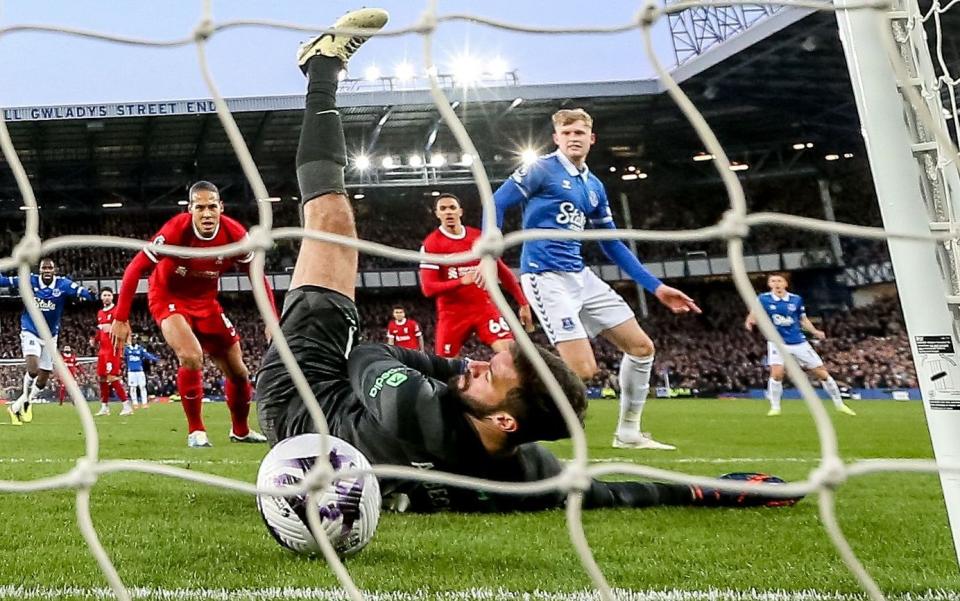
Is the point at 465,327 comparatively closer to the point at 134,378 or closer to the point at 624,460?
the point at 624,460

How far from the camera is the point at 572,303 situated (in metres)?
4.27

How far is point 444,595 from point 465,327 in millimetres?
3962

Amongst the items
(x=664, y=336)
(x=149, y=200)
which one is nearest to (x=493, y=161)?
(x=664, y=336)

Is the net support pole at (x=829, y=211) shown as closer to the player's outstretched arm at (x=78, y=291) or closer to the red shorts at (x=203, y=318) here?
the player's outstretched arm at (x=78, y=291)

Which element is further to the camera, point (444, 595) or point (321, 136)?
point (321, 136)

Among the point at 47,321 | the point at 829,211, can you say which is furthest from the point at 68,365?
the point at 829,211

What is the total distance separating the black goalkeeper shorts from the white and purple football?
738 mm

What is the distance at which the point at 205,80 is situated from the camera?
133 centimetres

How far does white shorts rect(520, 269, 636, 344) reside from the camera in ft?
13.9

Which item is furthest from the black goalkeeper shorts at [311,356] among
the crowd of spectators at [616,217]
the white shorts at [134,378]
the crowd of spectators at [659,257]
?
the crowd of spectators at [616,217]

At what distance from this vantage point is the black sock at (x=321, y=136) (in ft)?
8.40

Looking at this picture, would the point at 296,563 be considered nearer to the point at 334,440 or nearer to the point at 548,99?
the point at 334,440

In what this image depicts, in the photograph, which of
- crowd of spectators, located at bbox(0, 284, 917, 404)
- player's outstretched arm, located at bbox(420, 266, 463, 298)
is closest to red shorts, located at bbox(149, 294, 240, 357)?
player's outstretched arm, located at bbox(420, 266, 463, 298)

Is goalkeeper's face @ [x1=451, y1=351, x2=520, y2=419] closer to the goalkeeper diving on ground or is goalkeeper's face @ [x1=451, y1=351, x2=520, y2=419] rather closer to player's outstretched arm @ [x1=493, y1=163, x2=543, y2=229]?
the goalkeeper diving on ground
